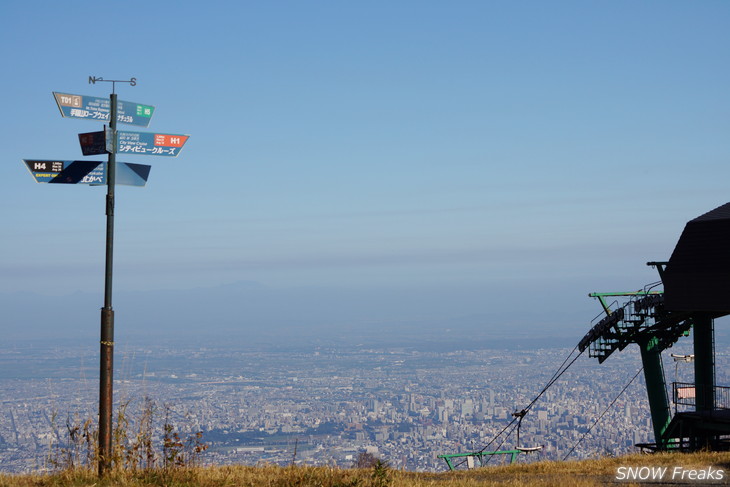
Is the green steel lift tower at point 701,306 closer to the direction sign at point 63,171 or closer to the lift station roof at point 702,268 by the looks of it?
the lift station roof at point 702,268

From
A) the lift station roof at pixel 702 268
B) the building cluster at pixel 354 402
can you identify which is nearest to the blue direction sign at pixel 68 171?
the building cluster at pixel 354 402

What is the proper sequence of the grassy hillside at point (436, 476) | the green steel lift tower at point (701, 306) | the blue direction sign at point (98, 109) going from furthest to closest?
the green steel lift tower at point (701, 306), the blue direction sign at point (98, 109), the grassy hillside at point (436, 476)

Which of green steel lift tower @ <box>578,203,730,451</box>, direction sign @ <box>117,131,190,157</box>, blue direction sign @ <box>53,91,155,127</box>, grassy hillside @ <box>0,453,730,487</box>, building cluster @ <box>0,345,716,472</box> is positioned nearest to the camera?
grassy hillside @ <box>0,453,730,487</box>

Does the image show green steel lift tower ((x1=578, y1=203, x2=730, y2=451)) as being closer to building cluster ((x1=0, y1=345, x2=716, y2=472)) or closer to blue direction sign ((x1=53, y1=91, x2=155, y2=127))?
building cluster ((x1=0, y1=345, x2=716, y2=472))

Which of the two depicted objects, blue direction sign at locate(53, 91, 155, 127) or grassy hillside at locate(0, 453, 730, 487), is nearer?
grassy hillside at locate(0, 453, 730, 487)

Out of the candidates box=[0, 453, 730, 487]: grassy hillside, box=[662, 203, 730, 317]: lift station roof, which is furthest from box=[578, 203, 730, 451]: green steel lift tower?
box=[0, 453, 730, 487]: grassy hillside

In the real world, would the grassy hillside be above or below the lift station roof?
below

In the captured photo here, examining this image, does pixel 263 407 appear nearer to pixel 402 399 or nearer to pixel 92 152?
pixel 402 399
